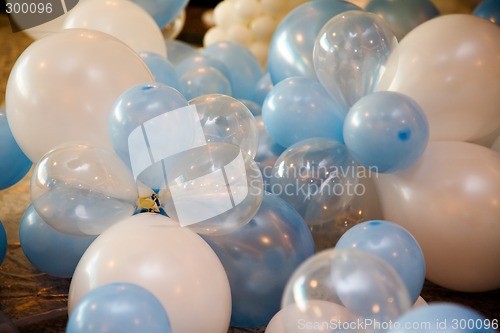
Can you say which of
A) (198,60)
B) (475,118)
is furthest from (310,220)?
(198,60)

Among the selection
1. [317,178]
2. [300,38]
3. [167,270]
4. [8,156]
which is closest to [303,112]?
[317,178]

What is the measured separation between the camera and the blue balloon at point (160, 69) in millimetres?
1777

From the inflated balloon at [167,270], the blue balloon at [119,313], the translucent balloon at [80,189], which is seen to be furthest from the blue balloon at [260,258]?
the blue balloon at [119,313]

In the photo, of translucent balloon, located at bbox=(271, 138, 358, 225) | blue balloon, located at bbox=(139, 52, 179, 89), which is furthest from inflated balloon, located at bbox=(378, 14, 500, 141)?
blue balloon, located at bbox=(139, 52, 179, 89)

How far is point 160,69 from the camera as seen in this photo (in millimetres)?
1791

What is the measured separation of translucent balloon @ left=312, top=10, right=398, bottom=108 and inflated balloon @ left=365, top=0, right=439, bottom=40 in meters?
0.47

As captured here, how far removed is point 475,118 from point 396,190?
245 mm

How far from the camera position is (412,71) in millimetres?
1561

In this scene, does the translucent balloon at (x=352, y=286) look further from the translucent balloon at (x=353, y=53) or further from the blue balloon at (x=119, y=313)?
the translucent balloon at (x=353, y=53)

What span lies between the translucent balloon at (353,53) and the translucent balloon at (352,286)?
595 millimetres

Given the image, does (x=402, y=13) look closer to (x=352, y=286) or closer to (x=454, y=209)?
(x=454, y=209)

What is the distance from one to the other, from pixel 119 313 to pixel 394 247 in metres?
0.51

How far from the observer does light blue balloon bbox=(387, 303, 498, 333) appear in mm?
963

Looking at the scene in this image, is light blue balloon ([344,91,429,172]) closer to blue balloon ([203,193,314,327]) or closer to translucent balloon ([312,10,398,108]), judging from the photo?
translucent balloon ([312,10,398,108])
